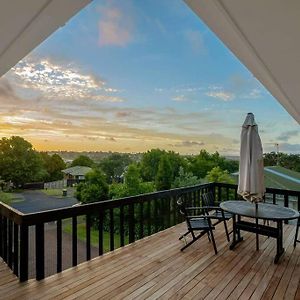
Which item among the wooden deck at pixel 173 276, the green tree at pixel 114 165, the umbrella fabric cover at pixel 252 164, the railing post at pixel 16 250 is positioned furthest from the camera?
the green tree at pixel 114 165

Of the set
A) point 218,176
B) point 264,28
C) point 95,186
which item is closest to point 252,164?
point 264,28

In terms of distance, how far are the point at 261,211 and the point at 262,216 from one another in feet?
1.09

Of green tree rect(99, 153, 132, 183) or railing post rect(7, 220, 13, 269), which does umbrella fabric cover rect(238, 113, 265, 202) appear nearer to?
railing post rect(7, 220, 13, 269)

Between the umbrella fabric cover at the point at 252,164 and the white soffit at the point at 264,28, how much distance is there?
205 cm

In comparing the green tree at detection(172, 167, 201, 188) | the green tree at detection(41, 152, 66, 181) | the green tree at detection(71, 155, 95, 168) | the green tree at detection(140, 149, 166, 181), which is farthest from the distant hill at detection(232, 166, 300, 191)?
the green tree at detection(140, 149, 166, 181)

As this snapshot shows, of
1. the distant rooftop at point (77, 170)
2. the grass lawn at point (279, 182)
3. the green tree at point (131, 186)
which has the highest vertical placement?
the distant rooftop at point (77, 170)

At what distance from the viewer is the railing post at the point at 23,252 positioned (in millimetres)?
2837

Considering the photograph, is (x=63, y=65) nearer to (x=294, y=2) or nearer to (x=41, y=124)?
(x=41, y=124)

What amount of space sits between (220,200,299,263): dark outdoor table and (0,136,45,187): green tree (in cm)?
579

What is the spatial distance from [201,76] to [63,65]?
5505 mm

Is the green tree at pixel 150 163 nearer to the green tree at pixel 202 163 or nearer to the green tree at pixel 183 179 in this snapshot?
the green tree at pixel 183 179

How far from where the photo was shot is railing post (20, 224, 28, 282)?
2837 mm

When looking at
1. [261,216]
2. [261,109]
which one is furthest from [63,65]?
[261,216]

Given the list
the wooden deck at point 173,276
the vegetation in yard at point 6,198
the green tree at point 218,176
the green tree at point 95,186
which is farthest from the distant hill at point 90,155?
the wooden deck at point 173,276
